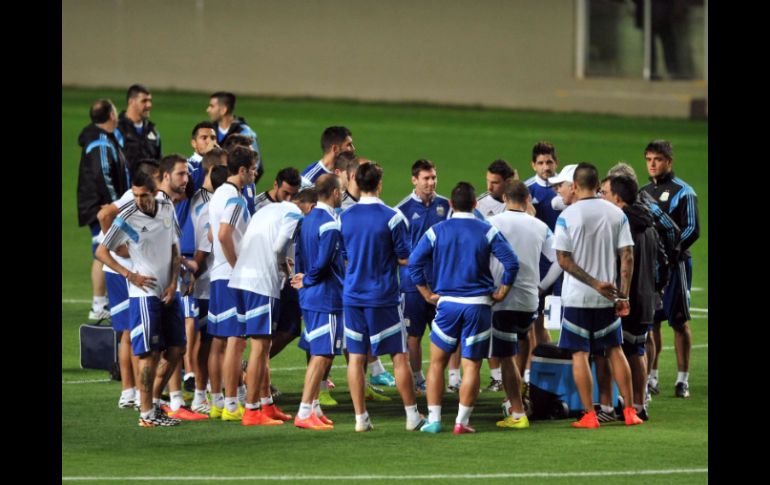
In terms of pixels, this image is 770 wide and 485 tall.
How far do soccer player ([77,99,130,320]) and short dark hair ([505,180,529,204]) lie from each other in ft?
16.1

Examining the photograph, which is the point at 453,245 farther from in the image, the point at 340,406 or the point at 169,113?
the point at 169,113

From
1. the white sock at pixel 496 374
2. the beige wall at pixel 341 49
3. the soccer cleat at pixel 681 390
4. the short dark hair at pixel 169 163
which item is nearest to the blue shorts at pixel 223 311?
the short dark hair at pixel 169 163

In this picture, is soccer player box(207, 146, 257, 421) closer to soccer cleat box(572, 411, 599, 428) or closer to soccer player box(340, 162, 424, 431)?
soccer player box(340, 162, 424, 431)

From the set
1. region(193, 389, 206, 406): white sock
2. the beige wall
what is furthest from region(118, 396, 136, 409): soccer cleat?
the beige wall

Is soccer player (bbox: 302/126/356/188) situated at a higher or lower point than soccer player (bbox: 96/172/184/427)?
higher

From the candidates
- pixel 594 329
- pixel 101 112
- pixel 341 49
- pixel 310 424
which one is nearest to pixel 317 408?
pixel 310 424

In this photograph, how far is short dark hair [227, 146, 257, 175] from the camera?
393 inches

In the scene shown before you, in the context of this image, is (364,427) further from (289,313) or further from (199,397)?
(199,397)

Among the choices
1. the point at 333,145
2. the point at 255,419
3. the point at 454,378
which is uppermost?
the point at 333,145

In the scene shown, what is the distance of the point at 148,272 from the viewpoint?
9.62 metres

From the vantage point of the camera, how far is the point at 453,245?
9.46 meters

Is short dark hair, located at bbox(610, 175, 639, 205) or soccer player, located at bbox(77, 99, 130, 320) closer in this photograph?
short dark hair, located at bbox(610, 175, 639, 205)

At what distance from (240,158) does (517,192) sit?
194 cm
